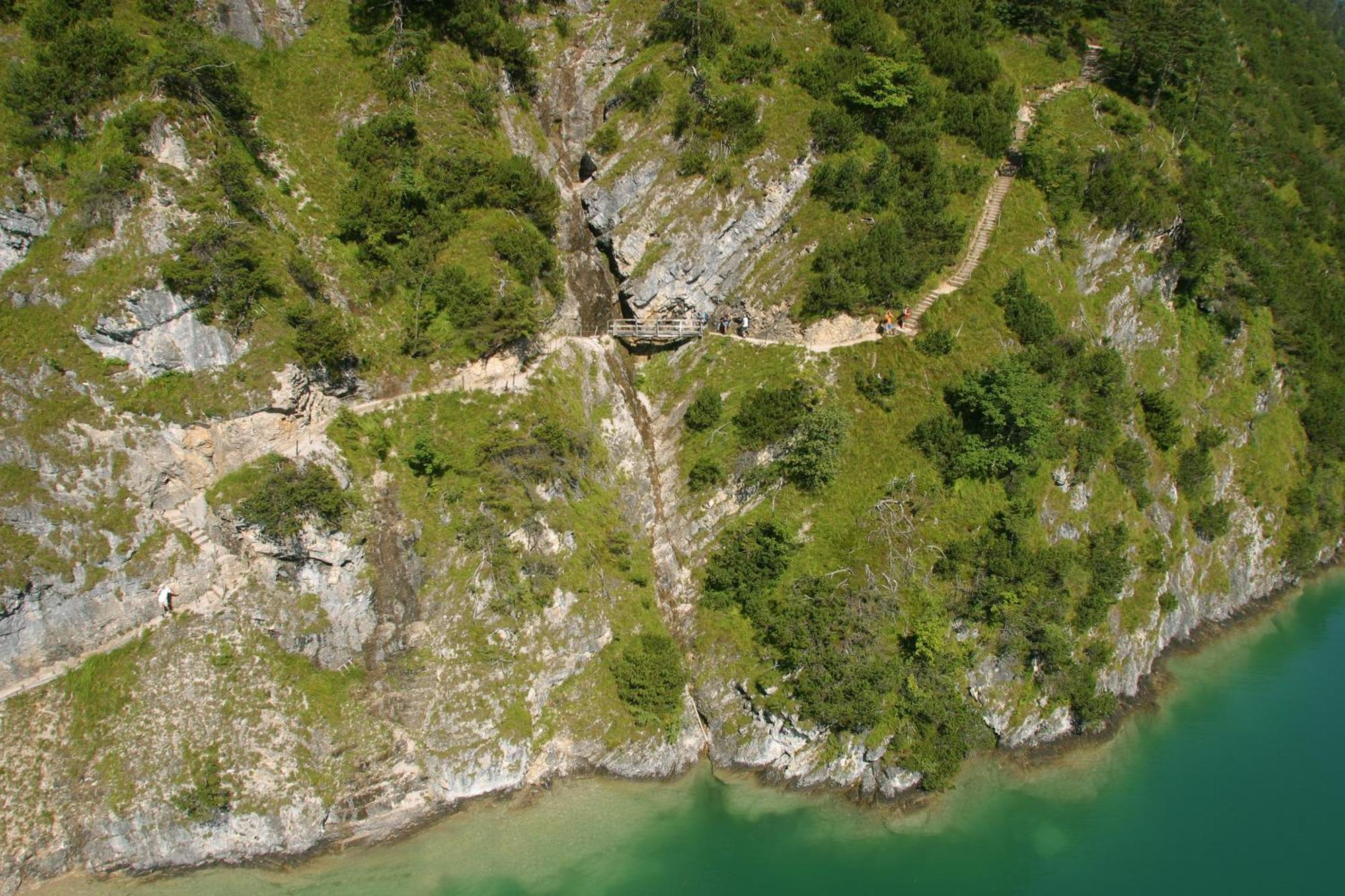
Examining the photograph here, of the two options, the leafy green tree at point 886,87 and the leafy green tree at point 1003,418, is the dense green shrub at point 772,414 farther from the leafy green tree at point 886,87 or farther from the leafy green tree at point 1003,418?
the leafy green tree at point 886,87

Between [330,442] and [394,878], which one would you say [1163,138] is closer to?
[330,442]

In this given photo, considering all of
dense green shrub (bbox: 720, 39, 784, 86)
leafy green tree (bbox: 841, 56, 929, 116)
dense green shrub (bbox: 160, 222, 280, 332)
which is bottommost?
dense green shrub (bbox: 160, 222, 280, 332)

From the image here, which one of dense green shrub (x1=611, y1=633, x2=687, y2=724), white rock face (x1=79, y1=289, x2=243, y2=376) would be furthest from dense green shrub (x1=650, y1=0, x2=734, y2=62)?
dense green shrub (x1=611, y1=633, x2=687, y2=724)

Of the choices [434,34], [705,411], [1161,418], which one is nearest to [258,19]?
[434,34]

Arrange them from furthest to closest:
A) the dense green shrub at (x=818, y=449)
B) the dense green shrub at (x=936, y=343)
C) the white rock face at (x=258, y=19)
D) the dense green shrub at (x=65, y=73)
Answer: the dense green shrub at (x=936, y=343) → the white rock face at (x=258, y=19) → the dense green shrub at (x=818, y=449) → the dense green shrub at (x=65, y=73)

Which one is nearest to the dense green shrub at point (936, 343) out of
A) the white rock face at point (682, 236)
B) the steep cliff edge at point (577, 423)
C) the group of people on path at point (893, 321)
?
the steep cliff edge at point (577, 423)

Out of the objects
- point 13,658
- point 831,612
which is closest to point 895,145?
point 831,612

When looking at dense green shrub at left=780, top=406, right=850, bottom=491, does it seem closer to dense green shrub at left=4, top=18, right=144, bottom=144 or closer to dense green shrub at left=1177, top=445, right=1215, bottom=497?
dense green shrub at left=1177, top=445, right=1215, bottom=497

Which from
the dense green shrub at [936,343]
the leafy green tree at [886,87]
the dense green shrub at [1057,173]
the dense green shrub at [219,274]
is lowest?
the dense green shrub at [936,343]
